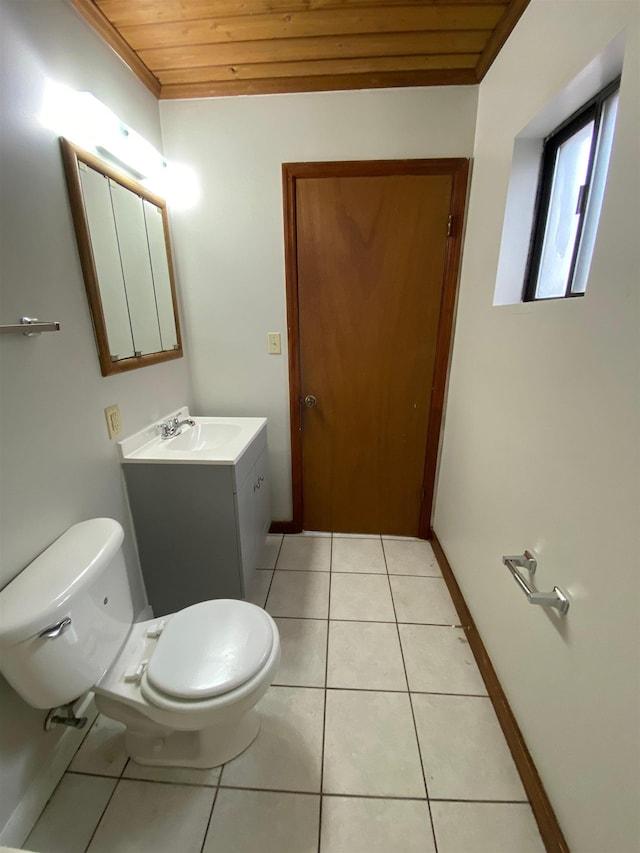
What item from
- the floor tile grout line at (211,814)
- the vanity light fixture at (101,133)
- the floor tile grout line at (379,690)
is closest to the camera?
the floor tile grout line at (211,814)

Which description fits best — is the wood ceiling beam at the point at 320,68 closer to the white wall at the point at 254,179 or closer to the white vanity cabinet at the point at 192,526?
the white wall at the point at 254,179

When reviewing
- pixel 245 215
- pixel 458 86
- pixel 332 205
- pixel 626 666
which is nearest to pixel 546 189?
pixel 458 86

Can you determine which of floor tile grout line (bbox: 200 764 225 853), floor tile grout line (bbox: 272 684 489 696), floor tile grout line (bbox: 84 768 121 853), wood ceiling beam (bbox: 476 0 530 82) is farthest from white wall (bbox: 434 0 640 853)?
floor tile grout line (bbox: 84 768 121 853)

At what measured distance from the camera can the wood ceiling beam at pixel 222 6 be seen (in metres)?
1.17

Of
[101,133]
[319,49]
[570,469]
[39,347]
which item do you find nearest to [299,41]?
[319,49]

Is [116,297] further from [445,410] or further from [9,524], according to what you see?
[445,410]

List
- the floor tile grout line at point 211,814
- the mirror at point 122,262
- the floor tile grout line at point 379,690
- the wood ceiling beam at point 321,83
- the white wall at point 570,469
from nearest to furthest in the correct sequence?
1. the white wall at point 570,469
2. the floor tile grout line at point 211,814
3. the mirror at point 122,262
4. the floor tile grout line at point 379,690
5. the wood ceiling beam at point 321,83

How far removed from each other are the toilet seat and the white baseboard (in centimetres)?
43

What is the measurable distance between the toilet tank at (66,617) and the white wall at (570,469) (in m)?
1.25

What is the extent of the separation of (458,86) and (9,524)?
7.77 feet

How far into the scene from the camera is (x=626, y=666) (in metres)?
0.70

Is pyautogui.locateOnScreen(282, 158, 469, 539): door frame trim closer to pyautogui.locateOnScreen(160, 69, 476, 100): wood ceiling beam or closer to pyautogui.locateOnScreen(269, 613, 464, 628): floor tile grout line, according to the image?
pyautogui.locateOnScreen(160, 69, 476, 100): wood ceiling beam

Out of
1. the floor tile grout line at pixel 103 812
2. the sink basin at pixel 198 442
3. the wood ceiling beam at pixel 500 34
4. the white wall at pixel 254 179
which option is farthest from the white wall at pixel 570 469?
the floor tile grout line at pixel 103 812

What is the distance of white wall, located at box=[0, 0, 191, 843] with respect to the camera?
0.90 meters
